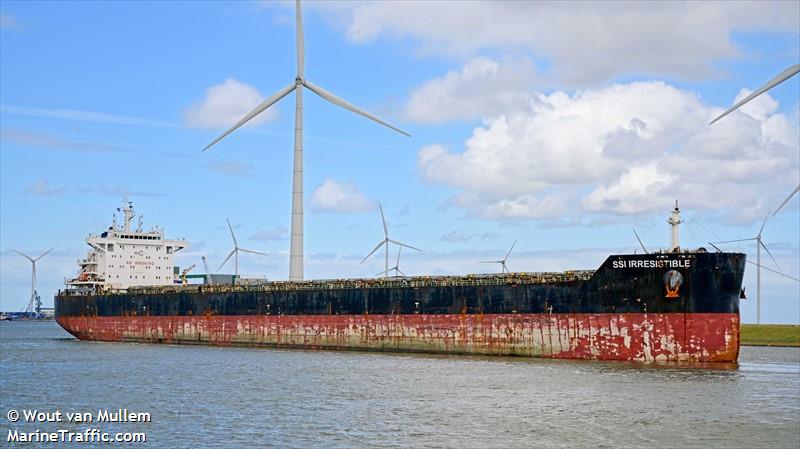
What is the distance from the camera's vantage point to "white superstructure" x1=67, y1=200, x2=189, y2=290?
63.5m

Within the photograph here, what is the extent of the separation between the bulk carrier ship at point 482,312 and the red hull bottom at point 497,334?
1.9 inches

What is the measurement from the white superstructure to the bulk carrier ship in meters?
2.99

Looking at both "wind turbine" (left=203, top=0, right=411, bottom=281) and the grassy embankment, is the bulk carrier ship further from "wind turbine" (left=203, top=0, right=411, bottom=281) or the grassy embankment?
the grassy embankment

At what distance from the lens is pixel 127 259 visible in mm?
64500

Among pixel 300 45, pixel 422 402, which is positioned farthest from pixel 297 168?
pixel 422 402

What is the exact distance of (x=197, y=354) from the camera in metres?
44.7

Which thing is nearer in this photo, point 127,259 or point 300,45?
point 300,45

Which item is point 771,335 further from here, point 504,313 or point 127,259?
point 127,259

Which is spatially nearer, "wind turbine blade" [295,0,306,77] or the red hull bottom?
the red hull bottom

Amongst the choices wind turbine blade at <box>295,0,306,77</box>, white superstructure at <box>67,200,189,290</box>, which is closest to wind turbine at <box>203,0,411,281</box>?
wind turbine blade at <box>295,0,306,77</box>

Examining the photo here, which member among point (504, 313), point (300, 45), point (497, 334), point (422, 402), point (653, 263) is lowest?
point (422, 402)

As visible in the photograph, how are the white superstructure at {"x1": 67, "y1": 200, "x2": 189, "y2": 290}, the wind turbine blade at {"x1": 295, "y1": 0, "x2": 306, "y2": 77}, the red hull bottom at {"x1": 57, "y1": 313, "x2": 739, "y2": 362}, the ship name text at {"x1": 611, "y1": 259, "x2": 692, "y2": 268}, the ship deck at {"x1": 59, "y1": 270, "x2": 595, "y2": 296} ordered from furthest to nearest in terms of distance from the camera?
the white superstructure at {"x1": 67, "y1": 200, "x2": 189, "y2": 290} → the wind turbine blade at {"x1": 295, "y1": 0, "x2": 306, "y2": 77} → the ship deck at {"x1": 59, "y1": 270, "x2": 595, "y2": 296} → the ship name text at {"x1": 611, "y1": 259, "x2": 692, "y2": 268} → the red hull bottom at {"x1": 57, "y1": 313, "x2": 739, "y2": 362}

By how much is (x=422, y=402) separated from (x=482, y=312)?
47.4ft

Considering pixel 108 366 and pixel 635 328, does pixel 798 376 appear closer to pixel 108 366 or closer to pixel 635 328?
pixel 635 328
